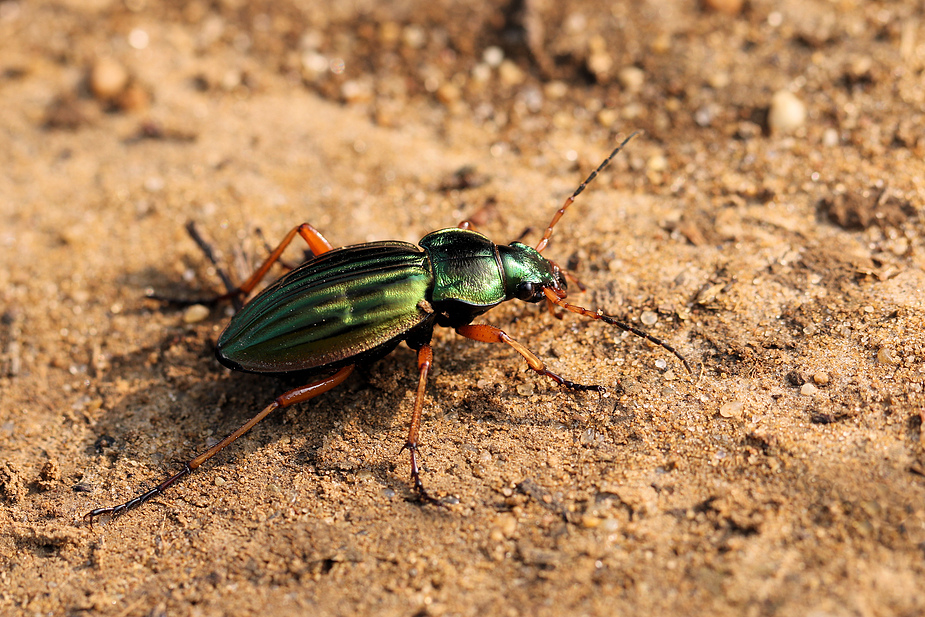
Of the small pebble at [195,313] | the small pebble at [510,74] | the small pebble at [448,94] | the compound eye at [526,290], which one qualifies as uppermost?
the small pebble at [510,74]

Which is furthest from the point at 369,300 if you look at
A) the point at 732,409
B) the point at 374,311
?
the point at 732,409

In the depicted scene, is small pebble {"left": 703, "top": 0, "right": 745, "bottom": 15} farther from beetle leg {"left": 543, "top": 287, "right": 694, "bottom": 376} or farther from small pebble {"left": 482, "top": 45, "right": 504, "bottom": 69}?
beetle leg {"left": 543, "top": 287, "right": 694, "bottom": 376}

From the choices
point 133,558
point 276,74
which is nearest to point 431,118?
point 276,74

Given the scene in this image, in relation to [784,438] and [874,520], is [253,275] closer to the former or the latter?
[784,438]

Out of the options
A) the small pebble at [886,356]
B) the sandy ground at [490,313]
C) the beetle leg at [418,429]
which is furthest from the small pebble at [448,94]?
the small pebble at [886,356]

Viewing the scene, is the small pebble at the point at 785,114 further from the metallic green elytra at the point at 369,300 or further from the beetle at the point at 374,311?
the metallic green elytra at the point at 369,300

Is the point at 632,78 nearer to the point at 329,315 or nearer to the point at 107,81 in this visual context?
the point at 329,315

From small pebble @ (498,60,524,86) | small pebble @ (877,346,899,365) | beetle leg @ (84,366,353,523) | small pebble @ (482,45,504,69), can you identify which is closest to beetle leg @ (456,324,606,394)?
beetle leg @ (84,366,353,523)
